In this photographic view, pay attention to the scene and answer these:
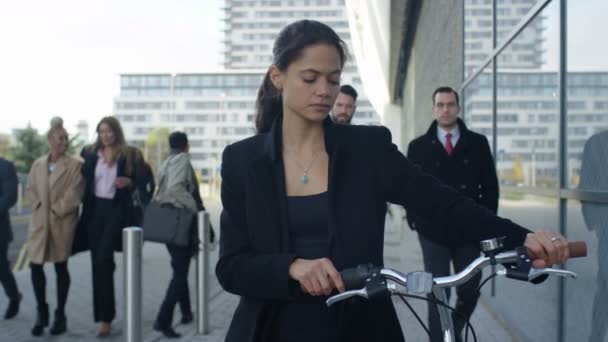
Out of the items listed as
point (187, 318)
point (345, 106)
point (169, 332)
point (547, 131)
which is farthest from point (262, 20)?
point (547, 131)

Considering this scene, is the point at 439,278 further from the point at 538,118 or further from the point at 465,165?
the point at 538,118

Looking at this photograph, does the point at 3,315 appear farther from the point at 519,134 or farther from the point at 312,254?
the point at 312,254

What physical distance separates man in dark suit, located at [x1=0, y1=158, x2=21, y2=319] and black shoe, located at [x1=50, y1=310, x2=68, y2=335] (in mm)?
1004

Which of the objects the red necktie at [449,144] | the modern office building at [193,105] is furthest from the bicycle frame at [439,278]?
the modern office building at [193,105]

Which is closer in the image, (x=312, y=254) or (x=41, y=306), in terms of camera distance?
(x=312, y=254)

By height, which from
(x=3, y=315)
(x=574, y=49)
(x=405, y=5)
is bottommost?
(x=3, y=315)

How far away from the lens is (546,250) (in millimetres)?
1820

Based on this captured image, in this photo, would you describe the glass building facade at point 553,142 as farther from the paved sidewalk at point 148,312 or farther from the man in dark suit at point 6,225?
the man in dark suit at point 6,225

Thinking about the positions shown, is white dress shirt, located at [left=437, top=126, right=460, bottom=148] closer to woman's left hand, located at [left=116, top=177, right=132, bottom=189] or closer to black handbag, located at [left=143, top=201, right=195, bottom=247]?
black handbag, located at [left=143, top=201, right=195, bottom=247]

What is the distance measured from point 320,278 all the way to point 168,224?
5.05 m

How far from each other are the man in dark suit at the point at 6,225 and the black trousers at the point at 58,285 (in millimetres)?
726

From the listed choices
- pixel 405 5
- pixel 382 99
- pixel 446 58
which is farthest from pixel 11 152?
pixel 446 58

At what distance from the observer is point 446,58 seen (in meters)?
11.6

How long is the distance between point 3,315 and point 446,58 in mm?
7149
